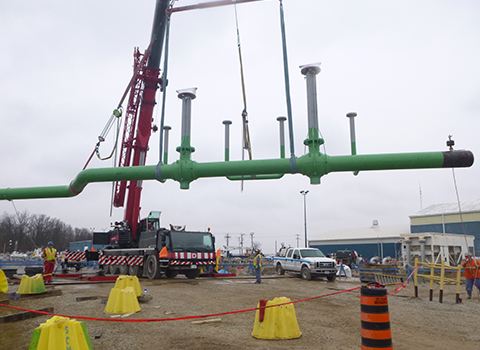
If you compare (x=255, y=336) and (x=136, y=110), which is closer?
(x=255, y=336)

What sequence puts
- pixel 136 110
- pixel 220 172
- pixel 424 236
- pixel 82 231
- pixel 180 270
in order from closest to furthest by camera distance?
1. pixel 220 172
2. pixel 180 270
3. pixel 136 110
4. pixel 424 236
5. pixel 82 231

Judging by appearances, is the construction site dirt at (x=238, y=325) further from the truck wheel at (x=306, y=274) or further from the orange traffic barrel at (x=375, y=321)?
the truck wheel at (x=306, y=274)

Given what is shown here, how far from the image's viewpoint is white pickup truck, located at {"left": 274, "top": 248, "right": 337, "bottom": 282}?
2000cm

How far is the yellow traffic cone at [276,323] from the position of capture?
6.64 meters

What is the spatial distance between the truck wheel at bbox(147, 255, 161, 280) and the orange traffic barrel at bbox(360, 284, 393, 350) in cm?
1396

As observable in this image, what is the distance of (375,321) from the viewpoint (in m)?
4.81

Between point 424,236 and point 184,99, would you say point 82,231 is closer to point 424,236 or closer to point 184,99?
point 424,236

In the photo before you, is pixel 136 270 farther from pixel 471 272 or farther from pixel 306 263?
pixel 471 272

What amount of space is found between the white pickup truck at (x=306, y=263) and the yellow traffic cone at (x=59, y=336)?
1635 cm

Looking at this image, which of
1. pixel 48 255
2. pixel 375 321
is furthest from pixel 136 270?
pixel 375 321

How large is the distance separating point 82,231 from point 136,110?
14170cm

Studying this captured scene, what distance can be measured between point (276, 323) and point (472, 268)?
9702 mm

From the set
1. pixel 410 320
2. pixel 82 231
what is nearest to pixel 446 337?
pixel 410 320

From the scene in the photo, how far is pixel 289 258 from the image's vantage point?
895 inches
